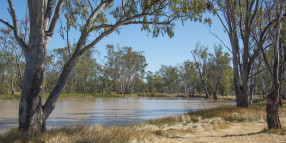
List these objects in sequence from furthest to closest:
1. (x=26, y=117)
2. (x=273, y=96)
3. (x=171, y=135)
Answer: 1. (x=273, y=96)
2. (x=171, y=135)
3. (x=26, y=117)

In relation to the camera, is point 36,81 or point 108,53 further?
point 108,53

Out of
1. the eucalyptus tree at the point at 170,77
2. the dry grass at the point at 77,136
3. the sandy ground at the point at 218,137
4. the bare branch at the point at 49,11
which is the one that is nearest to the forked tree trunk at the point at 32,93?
the dry grass at the point at 77,136

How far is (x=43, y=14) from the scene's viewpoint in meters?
3.86

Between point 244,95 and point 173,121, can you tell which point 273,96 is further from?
point 244,95

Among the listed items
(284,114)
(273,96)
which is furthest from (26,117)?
(284,114)

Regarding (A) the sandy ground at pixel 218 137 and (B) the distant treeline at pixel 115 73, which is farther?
(B) the distant treeline at pixel 115 73

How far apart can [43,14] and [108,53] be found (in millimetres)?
39476

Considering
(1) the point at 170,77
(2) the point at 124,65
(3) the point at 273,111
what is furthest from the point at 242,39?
(1) the point at 170,77

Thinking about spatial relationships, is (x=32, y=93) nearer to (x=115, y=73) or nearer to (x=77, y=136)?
(x=77, y=136)

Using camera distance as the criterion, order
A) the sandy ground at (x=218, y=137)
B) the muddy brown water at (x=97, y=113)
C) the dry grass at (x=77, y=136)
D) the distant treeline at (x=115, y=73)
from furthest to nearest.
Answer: the distant treeline at (x=115, y=73) → the muddy brown water at (x=97, y=113) → the sandy ground at (x=218, y=137) → the dry grass at (x=77, y=136)

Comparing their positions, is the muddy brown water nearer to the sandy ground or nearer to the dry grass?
the sandy ground

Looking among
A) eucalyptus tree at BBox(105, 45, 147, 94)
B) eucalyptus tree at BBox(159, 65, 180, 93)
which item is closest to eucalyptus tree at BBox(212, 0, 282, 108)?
eucalyptus tree at BBox(105, 45, 147, 94)

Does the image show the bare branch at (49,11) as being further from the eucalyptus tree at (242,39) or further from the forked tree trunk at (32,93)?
the eucalyptus tree at (242,39)

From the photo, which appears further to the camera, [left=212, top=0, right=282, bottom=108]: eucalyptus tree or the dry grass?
[left=212, top=0, right=282, bottom=108]: eucalyptus tree
